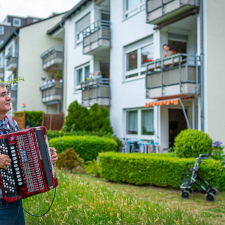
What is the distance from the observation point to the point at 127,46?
17953mm

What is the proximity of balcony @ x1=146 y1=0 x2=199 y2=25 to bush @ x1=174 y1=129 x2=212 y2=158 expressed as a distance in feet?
19.5

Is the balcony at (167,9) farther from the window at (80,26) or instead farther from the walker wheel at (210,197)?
the window at (80,26)

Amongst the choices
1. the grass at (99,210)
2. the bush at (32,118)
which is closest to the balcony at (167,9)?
the grass at (99,210)

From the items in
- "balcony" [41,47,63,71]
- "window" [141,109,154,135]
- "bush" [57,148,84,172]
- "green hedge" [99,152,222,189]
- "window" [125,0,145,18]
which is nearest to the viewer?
"green hedge" [99,152,222,189]

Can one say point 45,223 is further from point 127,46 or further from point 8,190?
point 127,46

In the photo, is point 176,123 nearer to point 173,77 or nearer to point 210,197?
point 173,77

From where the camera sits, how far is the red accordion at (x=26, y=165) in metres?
3.16

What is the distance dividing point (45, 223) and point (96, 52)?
1693 cm

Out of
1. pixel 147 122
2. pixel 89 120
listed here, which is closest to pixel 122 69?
pixel 89 120

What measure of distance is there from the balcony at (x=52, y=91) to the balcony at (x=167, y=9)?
13.6 meters

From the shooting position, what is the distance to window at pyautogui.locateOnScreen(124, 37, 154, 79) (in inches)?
638

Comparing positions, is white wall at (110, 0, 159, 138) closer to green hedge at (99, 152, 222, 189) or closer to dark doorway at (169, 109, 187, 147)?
dark doorway at (169, 109, 187, 147)

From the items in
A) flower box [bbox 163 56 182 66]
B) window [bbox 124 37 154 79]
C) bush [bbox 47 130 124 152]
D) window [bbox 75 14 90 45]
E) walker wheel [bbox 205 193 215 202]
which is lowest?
walker wheel [bbox 205 193 215 202]

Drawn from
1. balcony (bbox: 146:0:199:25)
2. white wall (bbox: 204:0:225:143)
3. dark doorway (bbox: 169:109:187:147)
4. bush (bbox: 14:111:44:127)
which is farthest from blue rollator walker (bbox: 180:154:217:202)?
bush (bbox: 14:111:44:127)
